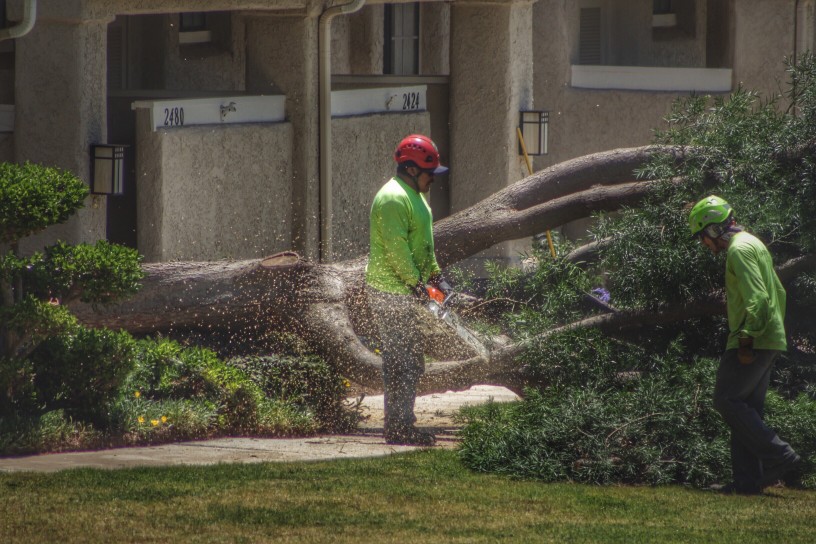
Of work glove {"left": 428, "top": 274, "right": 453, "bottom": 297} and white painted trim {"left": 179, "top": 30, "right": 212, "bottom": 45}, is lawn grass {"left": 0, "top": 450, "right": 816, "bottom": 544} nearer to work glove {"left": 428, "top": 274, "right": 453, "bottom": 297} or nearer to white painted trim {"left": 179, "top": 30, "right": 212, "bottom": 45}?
work glove {"left": 428, "top": 274, "right": 453, "bottom": 297}

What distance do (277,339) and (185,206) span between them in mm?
2781

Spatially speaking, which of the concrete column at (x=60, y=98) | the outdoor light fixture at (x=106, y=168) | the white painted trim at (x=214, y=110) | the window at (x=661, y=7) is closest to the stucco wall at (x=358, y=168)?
the white painted trim at (x=214, y=110)

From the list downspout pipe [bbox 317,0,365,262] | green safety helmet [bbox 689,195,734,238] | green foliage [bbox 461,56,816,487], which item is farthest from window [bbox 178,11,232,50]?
green safety helmet [bbox 689,195,734,238]

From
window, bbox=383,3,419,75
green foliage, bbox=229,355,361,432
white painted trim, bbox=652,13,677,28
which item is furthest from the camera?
white painted trim, bbox=652,13,677,28

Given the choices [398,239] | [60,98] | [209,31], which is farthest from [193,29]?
[398,239]

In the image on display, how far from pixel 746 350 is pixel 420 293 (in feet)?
6.80

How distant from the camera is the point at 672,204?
998cm

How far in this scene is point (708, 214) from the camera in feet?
27.6

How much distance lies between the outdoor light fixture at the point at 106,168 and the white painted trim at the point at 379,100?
3.73 metres

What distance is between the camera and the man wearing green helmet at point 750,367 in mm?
8164

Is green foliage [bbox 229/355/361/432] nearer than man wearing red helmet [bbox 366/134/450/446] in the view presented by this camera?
No

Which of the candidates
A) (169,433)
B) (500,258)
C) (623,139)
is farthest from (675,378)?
(623,139)

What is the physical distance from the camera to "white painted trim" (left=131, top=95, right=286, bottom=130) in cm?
1271

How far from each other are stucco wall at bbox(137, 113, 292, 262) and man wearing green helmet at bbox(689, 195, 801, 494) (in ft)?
19.1
